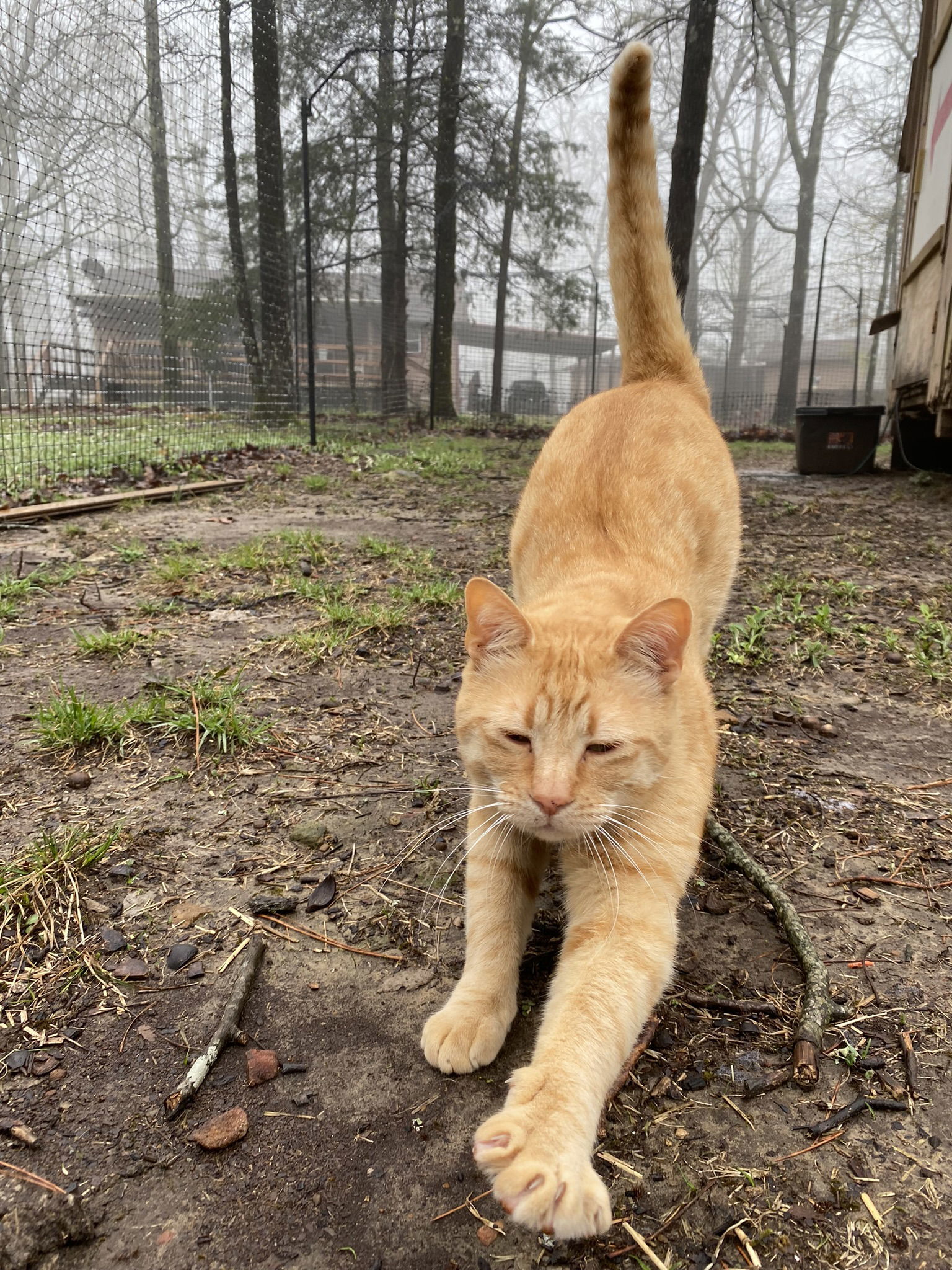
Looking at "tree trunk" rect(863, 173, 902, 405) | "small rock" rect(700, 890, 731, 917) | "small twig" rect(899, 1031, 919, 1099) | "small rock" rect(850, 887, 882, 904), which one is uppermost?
"tree trunk" rect(863, 173, 902, 405)

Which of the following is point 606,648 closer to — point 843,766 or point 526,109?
point 843,766

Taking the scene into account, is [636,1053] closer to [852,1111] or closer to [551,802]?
[852,1111]

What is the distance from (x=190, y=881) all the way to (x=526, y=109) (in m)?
16.9

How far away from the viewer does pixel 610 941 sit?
5.42 feet

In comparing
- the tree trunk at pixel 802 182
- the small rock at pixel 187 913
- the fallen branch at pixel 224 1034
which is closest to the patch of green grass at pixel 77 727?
the small rock at pixel 187 913

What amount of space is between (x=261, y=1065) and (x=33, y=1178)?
40cm

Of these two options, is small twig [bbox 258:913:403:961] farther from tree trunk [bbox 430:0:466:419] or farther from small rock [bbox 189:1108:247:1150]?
tree trunk [bbox 430:0:466:419]

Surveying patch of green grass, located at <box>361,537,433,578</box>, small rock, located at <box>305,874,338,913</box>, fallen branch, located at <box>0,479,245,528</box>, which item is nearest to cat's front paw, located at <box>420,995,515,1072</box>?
small rock, located at <box>305,874,338,913</box>

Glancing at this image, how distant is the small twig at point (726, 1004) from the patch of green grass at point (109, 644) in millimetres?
2625

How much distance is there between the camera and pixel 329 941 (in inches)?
74.5

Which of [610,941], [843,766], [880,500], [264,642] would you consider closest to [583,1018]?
[610,941]

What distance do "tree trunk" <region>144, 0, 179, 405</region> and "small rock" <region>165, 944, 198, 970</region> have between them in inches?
319

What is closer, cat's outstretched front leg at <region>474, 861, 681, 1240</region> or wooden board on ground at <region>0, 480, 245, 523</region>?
cat's outstretched front leg at <region>474, 861, 681, 1240</region>

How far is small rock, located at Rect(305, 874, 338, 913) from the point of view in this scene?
2006 mm
